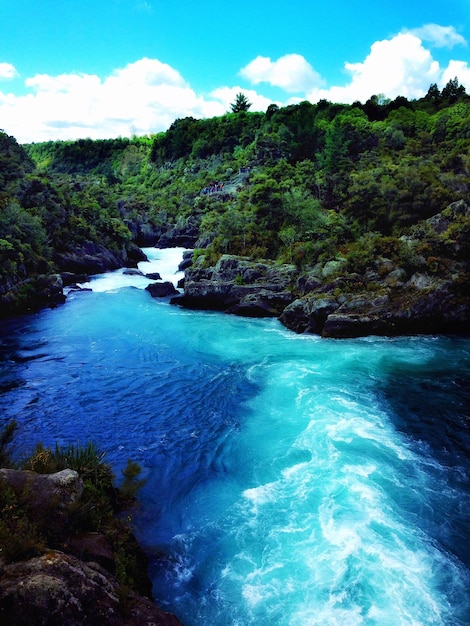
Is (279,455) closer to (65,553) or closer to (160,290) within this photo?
(65,553)

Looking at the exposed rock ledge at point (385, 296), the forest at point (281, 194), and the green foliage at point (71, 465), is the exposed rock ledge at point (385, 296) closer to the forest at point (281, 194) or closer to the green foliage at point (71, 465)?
the forest at point (281, 194)

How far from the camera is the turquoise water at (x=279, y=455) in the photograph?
1178 centimetres

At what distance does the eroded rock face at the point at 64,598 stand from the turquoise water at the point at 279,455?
3.10m

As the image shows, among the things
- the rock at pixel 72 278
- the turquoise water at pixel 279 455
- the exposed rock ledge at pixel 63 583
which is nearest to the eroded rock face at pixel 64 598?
the exposed rock ledge at pixel 63 583

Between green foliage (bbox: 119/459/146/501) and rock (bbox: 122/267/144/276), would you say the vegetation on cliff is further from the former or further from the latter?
rock (bbox: 122/267/144/276)

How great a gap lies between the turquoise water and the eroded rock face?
3.10 m

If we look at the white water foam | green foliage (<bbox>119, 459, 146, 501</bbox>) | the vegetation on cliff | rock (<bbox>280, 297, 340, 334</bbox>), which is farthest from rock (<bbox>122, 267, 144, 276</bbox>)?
the vegetation on cliff

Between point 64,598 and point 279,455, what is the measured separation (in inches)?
460

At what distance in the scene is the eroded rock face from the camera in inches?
282

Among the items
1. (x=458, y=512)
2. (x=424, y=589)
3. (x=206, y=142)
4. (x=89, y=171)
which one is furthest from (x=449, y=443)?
(x=89, y=171)

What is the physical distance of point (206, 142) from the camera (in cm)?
11569

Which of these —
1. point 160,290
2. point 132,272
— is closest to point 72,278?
point 132,272

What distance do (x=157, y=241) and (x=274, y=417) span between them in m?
68.1

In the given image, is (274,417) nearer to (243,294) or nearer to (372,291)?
(372,291)
